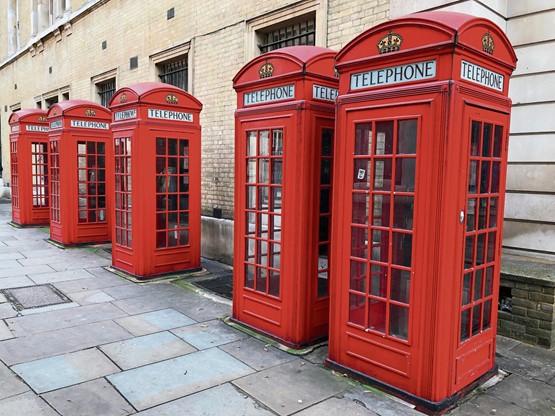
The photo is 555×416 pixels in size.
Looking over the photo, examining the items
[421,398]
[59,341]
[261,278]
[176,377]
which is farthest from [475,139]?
[59,341]

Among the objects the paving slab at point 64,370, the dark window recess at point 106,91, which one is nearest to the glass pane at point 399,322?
the paving slab at point 64,370

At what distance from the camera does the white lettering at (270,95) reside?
4277 millimetres

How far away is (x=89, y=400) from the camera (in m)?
3.39

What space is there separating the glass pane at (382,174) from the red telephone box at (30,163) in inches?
416

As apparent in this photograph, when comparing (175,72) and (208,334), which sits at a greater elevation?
(175,72)

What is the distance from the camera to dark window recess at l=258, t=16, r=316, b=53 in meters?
7.33

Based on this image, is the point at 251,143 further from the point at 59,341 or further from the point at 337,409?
the point at 59,341

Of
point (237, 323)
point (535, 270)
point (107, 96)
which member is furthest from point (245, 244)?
point (107, 96)

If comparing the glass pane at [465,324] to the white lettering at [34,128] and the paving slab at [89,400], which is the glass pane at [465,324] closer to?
the paving slab at [89,400]

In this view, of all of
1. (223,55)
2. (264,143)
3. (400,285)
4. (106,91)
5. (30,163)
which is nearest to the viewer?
(400,285)

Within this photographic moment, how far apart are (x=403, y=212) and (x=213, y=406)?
2.04 m

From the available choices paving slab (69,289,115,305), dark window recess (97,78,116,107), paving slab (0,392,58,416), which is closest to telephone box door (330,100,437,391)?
paving slab (0,392,58,416)

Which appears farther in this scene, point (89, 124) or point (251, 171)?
point (89, 124)

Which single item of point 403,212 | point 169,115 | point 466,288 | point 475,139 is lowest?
point 466,288
